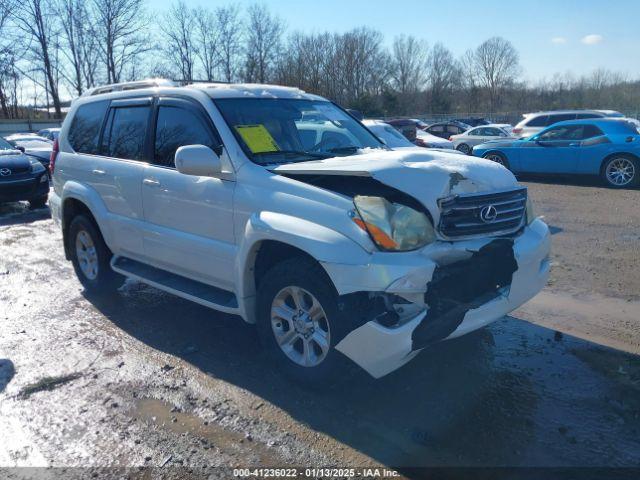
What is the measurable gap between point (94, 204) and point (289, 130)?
231 centimetres

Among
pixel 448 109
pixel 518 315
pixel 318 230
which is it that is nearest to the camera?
pixel 318 230

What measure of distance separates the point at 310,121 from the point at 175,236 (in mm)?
1549

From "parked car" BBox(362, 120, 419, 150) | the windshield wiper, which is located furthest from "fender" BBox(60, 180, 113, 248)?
"parked car" BBox(362, 120, 419, 150)

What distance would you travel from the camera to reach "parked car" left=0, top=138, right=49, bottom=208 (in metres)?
11.9

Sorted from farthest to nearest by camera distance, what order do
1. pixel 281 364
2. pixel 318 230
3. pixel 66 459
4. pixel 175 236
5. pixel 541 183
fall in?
pixel 541 183 → pixel 175 236 → pixel 281 364 → pixel 318 230 → pixel 66 459

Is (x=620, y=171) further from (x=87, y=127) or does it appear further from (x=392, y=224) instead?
(x=87, y=127)

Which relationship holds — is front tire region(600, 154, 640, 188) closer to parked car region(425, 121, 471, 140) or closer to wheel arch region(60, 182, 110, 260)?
wheel arch region(60, 182, 110, 260)

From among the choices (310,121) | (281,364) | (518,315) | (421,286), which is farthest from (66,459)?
(518,315)

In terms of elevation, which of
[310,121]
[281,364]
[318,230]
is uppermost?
[310,121]

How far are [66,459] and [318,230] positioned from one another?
2002 millimetres

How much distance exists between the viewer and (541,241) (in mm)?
4031

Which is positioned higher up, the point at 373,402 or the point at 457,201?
the point at 457,201

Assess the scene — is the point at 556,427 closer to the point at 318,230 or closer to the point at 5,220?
the point at 318,230

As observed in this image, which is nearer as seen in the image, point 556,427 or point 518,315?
point 556,427
